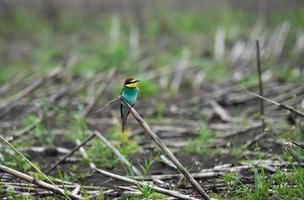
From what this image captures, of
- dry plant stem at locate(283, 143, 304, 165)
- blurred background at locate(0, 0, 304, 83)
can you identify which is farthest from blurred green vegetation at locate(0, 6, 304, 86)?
dry plant stem at locate(283, 143, 304, 165)

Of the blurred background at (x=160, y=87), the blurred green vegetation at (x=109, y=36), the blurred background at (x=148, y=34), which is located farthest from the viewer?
the blurred green vegetation at (x=109, y=36)

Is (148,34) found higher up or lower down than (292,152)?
lower down

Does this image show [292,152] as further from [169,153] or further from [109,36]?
[109,36]

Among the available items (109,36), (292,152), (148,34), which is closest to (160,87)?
(148,34)

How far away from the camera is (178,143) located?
5.40m

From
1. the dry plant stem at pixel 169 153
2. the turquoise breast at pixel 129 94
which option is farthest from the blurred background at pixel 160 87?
the turquoise breast at pixel 129 94

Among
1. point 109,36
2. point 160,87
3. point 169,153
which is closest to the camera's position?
point 169,153

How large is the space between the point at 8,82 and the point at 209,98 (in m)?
3.65

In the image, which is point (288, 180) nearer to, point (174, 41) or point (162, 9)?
point (174, 41)

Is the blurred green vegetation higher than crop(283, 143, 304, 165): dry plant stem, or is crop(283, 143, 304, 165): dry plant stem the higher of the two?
crop(283, 143, 304, 165): dry plant stem

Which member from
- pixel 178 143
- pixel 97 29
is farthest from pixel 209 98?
pixel 97 29

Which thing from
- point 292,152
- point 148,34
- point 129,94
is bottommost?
point 148,34

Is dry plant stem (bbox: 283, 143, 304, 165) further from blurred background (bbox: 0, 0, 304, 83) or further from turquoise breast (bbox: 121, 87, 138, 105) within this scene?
blurred background (bbox: 0, 0, 304, 83)

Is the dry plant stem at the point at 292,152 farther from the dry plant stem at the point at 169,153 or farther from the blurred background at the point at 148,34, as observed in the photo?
the blurred background at the point at 148,34
